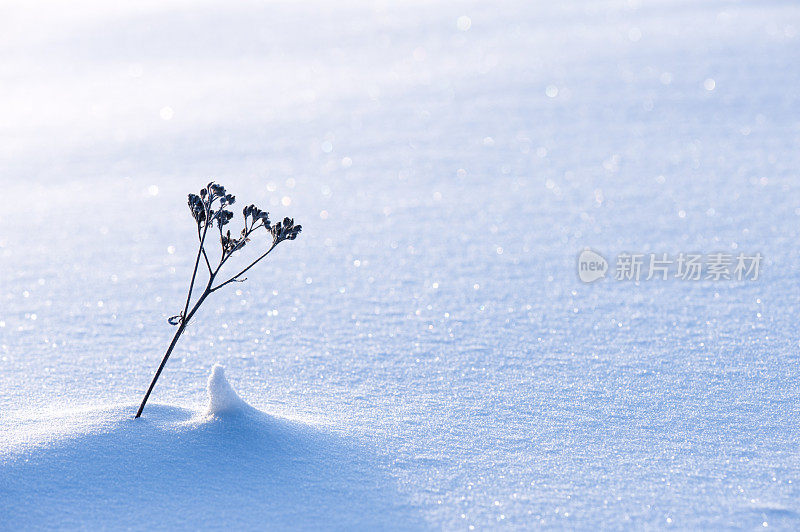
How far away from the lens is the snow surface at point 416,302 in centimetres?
210

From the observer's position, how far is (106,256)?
4566mm

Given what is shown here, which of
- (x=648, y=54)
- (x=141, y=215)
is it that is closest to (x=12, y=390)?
(x=141, y=215)

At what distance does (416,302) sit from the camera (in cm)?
380

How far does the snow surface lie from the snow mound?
3 cm

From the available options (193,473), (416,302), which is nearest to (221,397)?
(193,473)

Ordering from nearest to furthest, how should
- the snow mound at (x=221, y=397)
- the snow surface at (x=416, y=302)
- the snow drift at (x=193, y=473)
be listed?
the snow drift at (x=193, y=473) < the snow surface at (x=416, y=302) < the snow mound at (x=221, y=397)

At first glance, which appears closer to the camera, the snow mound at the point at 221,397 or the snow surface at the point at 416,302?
the snow surface at the point at 416,302

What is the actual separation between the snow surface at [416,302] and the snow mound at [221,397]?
35 millimetres

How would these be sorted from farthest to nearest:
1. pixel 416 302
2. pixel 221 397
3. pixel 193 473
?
pixel 416 302
pixel 221 397
pixel 193 473

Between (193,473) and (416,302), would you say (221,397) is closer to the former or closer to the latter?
(193,473)

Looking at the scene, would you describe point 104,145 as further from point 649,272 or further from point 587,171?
point 649,272

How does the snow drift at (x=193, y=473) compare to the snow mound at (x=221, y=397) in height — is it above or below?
below

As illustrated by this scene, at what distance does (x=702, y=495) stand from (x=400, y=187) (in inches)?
156

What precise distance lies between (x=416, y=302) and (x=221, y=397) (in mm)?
1634
